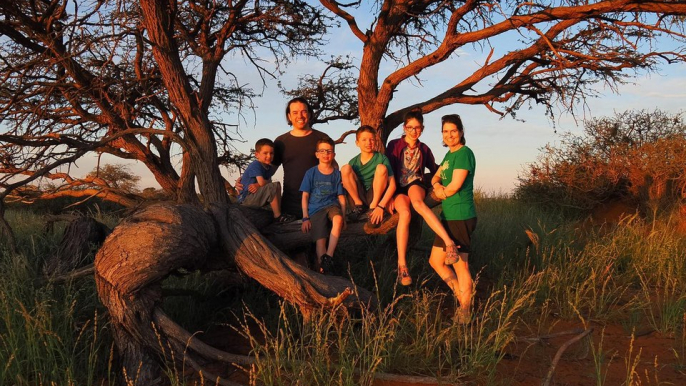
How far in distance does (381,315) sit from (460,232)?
4.54 feet

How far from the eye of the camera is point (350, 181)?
5.67 m

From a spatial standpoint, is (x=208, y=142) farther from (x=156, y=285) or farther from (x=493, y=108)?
→ (x=493, y=108)

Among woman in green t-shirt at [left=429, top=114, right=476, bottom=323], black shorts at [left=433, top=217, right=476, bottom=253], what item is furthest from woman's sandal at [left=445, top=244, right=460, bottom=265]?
black shorts at [left=433, top=217, right=476, bottom=253]

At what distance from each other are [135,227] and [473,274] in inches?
188

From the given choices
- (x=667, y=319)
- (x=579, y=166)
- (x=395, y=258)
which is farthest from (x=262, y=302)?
(x=579, y=166)

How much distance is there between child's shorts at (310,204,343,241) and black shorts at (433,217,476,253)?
3.53ft

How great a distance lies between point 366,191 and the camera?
599 centimetres

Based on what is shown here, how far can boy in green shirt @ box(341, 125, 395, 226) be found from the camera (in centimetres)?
561

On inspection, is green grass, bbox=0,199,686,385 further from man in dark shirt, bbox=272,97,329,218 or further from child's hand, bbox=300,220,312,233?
man in dark shirt, bbox=272,97,329,218

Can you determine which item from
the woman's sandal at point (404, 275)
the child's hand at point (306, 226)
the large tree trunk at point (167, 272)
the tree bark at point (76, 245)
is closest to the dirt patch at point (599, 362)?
the woman's sandal at point (404, 275)

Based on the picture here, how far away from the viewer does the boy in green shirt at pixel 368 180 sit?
561 centimetres

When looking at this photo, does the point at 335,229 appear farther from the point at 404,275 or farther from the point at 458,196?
the point at 458,196

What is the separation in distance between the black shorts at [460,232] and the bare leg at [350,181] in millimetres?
960

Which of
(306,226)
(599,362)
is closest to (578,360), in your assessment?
(599,362)
